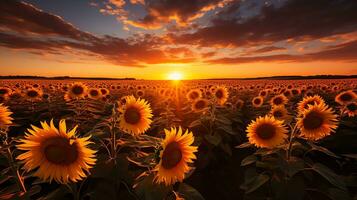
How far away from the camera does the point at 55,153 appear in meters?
2.74

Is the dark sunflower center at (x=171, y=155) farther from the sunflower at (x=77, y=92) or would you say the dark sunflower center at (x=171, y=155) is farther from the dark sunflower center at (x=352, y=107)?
the dark sunflower center at (x=352, y=107)

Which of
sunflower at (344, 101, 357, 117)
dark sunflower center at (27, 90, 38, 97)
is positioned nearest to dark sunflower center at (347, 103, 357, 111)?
sunflower at (344, 101, 357, 117)

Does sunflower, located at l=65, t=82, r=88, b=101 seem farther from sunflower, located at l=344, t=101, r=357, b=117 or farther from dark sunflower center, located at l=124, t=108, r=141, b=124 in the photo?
sunflower, located at l=344, t=101, r=357, b=117

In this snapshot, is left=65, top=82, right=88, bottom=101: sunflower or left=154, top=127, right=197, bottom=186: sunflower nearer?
left=154, top=127, right=197, bottom=186: sunflower

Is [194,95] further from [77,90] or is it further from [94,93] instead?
[77,90]

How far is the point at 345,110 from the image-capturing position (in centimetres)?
906

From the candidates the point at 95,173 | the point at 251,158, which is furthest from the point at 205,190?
the point at 95,173

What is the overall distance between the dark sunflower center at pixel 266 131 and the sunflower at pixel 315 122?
549mm

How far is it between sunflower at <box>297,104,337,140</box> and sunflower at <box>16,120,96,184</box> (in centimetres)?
344

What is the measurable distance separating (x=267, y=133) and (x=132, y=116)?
252cm

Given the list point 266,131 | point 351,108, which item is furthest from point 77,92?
point 351,108

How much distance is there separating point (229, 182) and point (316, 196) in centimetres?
194

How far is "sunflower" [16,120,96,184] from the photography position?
8.75 feet

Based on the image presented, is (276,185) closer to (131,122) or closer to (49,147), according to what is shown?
(131,122)
